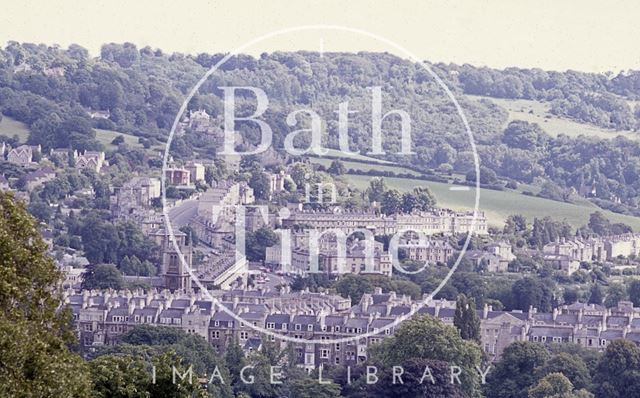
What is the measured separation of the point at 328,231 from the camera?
190 feet

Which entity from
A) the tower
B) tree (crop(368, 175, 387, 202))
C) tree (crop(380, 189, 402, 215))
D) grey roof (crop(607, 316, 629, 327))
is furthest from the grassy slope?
grey roof (crop(607, 316, 629, 327))

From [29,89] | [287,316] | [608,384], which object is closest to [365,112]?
[29,89]

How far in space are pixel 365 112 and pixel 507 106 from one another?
13551 millimetres

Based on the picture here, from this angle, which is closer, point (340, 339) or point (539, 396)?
point (539, 396)

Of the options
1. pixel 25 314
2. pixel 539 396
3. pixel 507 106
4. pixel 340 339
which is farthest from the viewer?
pixel 507 106

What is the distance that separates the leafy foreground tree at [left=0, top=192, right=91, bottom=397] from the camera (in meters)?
15.6

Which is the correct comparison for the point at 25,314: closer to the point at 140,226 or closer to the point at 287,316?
the point at 287,316

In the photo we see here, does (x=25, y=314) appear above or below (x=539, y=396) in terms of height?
above

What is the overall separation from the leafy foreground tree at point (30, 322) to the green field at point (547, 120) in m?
76.1

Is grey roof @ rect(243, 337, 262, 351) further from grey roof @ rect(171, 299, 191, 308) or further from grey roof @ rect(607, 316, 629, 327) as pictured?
grey roof @ rect(607, 316, 629, 327)

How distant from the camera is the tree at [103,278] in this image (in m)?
49.7

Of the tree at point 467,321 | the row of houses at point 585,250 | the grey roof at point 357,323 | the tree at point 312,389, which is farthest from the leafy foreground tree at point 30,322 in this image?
the row of houses at point 585,250

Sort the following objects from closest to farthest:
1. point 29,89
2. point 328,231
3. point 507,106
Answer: point 328,231 < point 29,89 < point 507,106

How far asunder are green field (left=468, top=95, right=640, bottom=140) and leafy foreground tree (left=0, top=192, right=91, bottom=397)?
2995 inches
